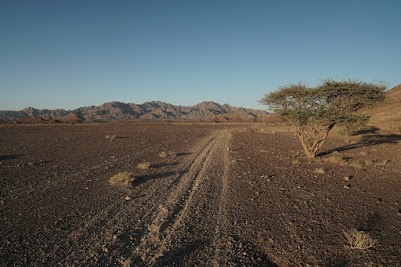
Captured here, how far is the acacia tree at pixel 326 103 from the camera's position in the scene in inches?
587

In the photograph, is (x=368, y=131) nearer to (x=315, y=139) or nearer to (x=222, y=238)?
(x=315, y=139)

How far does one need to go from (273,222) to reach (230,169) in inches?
257

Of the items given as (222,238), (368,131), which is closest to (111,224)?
(222,238)

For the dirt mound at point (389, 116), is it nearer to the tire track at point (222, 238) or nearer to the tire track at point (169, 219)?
the tire track at point (169, 219)

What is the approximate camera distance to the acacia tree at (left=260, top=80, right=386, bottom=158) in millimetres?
14906

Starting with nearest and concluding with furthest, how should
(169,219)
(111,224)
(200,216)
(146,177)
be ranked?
(111,224) < (169,219) < (200,216) < (146,177)

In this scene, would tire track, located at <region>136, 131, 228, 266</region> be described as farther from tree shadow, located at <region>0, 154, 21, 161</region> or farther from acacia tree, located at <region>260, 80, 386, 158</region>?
tree shadow, located at <region>0, 154, 21, 161</region>

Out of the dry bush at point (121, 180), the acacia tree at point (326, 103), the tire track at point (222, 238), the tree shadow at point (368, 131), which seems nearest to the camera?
the tire track at point (222, 238)

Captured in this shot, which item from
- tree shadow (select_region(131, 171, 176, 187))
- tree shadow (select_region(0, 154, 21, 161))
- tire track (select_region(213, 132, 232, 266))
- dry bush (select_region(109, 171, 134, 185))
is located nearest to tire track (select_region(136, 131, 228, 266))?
tire track (select_region(213, 132, 232, 266))

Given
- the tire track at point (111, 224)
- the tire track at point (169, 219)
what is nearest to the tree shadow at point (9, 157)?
the tire track at point (111, 224)

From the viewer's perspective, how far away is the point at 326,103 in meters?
15.8

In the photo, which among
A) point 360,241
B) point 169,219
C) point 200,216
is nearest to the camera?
point 360,241

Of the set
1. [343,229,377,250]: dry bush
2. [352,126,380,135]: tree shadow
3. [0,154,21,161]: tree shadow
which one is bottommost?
[0,154,21,161]: tree shadow

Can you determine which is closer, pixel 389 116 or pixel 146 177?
pixel 146 177
